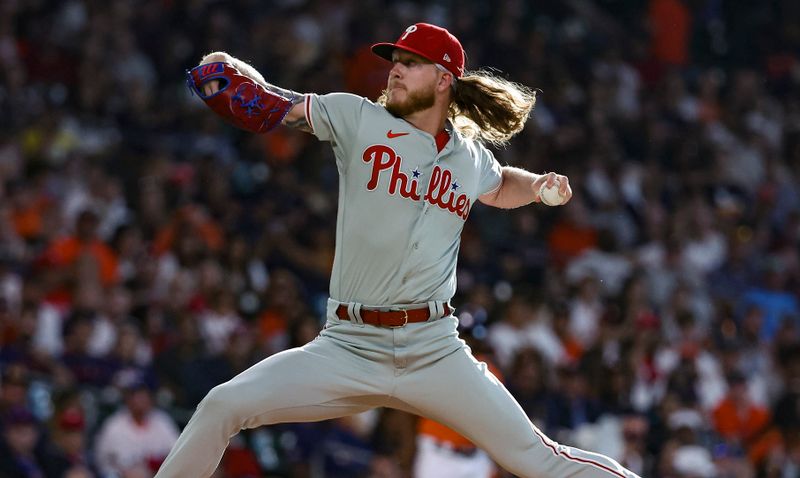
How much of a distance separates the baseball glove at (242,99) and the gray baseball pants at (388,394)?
31.3 inches

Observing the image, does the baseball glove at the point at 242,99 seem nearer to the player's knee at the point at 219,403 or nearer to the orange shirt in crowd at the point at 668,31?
the player's knee at the point at 219,403

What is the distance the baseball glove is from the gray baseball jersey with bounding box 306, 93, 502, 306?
0.43 ft

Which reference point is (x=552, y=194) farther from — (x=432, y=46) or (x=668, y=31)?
(x=668, y=31)

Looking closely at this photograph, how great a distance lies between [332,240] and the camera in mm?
11273

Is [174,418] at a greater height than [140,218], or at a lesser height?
lesser

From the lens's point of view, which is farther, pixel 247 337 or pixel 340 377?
pixel 247 337

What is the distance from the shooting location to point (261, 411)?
5234 mm

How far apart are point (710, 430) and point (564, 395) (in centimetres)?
146

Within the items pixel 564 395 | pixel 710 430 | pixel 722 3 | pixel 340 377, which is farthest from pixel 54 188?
pixel 722 3

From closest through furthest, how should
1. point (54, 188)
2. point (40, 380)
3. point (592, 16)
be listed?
point (40, 380) → point (54, 188) → point (592, 16)

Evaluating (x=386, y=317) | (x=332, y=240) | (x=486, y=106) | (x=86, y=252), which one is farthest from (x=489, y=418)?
(x=332, y=240)

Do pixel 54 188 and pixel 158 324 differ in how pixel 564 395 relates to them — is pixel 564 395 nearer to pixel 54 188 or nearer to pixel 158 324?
pixel 158 324

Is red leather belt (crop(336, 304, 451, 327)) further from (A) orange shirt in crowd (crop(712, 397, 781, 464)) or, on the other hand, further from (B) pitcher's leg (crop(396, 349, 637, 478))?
(A) orange shirt in crowd (crop(712, 397, 781, 464))

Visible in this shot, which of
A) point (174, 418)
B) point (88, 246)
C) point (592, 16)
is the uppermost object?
point (592, 16)
